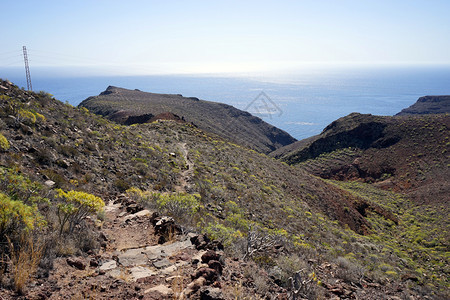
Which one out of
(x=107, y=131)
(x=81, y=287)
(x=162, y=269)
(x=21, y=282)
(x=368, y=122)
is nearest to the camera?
(x=21, y=282)

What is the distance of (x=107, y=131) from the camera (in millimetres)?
15992

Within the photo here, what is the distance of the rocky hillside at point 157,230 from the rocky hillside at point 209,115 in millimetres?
40400

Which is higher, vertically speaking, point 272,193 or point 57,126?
point 57,126

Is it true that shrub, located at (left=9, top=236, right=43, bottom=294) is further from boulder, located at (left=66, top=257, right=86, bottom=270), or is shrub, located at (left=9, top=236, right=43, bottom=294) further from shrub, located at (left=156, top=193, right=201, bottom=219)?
shrub, located at (left=156, top=193, right=201, bottom=219)

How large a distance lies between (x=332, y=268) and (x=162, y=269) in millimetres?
5479

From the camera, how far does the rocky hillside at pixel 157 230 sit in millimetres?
Result: 3834

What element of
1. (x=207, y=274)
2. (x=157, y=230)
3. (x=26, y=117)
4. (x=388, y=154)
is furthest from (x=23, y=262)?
(x=388, y=154)

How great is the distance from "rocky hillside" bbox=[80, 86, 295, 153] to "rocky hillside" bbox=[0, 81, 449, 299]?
40.4 meters

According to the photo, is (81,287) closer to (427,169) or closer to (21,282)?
(21,282)

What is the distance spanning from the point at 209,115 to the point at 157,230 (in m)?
71.7

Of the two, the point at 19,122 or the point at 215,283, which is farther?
the point at 19,122

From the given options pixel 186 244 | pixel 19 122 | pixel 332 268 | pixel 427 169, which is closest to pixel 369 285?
pixel 332 268

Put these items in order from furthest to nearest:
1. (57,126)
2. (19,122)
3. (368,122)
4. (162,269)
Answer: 1. (368,122)
2. (57,126)
3. (19,122)
4. (162,269)

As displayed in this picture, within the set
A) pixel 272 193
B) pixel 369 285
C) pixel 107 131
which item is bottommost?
pixel 272 193
